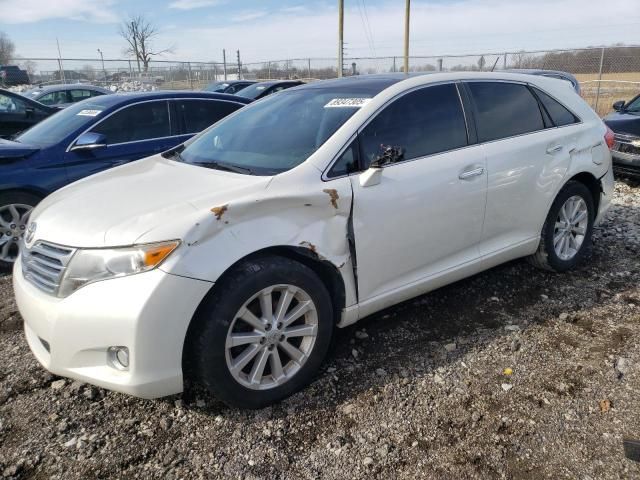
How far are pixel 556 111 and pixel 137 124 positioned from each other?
4.10 metres

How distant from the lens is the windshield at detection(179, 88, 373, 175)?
304 cm

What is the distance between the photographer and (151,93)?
5.82m

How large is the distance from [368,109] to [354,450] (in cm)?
190

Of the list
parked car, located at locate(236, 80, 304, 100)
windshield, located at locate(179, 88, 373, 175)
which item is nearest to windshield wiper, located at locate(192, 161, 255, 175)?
windshield, located at locate(179, 88, 373, 175)

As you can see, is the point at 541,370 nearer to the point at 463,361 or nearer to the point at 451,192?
the point at 463,361

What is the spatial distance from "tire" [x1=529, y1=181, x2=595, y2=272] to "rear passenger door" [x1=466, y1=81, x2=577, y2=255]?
15 centimetres

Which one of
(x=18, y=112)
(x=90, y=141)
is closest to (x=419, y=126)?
(x=90, y=141)

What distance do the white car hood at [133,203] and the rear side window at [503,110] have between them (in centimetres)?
176

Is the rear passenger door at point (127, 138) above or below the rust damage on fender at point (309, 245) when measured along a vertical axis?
above

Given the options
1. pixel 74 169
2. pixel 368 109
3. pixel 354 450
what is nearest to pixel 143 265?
pixel 354 450

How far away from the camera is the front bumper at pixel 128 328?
7.50ft

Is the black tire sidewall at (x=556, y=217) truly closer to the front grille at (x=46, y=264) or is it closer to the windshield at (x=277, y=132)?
the windshield at (x=277, y=132)

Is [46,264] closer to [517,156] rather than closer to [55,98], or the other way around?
[517,156]

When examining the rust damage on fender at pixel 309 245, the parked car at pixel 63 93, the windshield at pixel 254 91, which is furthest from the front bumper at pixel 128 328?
the parked car at pixel 63 93
